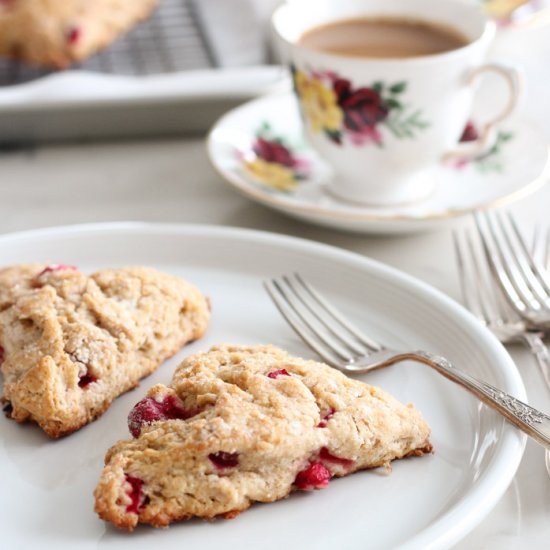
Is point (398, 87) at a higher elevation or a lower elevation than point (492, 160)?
higher

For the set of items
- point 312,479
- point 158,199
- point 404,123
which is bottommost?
point 158,199

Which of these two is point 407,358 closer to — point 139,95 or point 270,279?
point 270,279

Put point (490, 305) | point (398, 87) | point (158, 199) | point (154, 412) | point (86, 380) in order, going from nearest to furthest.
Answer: point (154, 412) → point (86, 380) → point (490, 305) → point (398, 87) → point (158, 199)

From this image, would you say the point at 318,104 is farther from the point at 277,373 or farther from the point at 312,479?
the point at 312,479

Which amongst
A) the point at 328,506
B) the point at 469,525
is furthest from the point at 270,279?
the point at 469,525

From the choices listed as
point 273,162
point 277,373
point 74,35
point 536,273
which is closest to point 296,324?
point 277,373

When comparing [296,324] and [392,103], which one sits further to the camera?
[392,103]

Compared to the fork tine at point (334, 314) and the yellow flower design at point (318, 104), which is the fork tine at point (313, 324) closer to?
the fork tine at point (334, 314)
